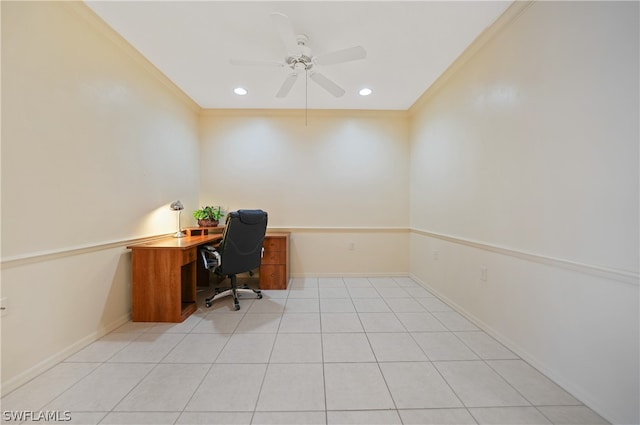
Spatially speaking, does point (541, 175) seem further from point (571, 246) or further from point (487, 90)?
point (487, 90)

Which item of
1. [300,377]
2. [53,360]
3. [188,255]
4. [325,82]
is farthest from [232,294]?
[325,82]

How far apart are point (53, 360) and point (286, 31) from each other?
2955mm

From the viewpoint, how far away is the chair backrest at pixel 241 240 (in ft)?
8.51

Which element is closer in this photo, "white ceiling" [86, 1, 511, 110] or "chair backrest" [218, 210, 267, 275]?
"white ceiling" [86, 1, 511, 110]

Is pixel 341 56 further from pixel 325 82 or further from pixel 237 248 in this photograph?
pixel 237 248

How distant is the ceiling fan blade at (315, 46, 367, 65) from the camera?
1.91 m

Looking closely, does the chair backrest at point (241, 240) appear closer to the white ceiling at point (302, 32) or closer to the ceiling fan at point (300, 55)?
the ceiling fan at point (300, 55)

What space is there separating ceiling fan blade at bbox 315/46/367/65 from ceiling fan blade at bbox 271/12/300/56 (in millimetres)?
216

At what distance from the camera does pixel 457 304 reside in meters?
2.62

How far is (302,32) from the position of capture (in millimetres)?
2109

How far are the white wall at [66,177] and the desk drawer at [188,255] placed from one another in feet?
1.79

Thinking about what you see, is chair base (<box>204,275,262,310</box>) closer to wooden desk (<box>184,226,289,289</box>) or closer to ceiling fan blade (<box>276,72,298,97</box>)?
wooden desk (<box>184,226,289,289</box>)

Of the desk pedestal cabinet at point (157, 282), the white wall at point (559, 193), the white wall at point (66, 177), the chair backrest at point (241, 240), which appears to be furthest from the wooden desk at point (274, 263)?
the white wall at point (559, 193)

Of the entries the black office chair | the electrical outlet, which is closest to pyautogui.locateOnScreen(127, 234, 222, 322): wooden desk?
the black office chair
